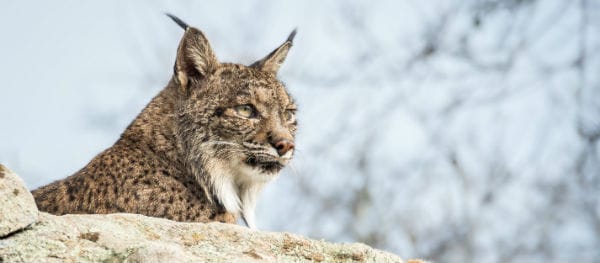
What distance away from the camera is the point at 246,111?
7.02m

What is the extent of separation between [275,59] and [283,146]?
111cm

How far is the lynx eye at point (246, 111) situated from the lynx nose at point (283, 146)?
1.21 feet

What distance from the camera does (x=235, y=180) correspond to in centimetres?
702

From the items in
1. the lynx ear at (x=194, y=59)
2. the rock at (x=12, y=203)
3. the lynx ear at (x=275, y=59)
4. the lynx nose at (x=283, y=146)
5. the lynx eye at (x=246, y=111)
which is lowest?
the rock at (x=12, y=203)

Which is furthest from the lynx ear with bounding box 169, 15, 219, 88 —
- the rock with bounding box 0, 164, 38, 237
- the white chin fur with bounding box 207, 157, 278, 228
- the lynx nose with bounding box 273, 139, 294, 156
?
the rock with bounding box 0, 164, 38, 237

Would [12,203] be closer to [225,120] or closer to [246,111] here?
[225,120]

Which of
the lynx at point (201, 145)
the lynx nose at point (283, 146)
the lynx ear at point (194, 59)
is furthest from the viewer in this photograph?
the lynx ear at point (194, 59)

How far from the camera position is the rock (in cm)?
415

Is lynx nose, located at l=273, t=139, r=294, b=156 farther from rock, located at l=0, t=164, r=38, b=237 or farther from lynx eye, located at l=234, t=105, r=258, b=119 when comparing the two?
rock, located at l=0, t=164, r=38, b=237

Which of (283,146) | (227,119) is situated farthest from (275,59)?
(283,146)

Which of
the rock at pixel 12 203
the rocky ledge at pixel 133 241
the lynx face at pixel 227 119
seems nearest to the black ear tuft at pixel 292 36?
the lynx face at pixel 227 119

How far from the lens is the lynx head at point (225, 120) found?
6820 mm

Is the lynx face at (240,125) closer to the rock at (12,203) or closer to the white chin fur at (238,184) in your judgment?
the white chin fur at (238,184)

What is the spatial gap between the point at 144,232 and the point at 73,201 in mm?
1630
